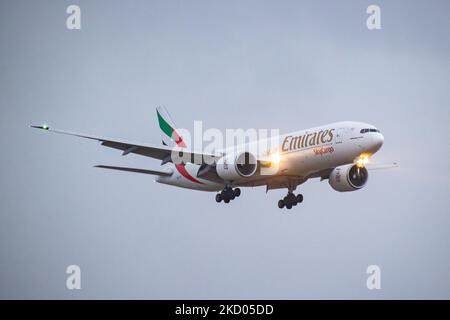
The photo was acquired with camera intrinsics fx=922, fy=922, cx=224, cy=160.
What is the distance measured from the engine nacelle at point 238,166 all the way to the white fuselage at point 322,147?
0.92 metres

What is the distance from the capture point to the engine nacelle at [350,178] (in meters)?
55.9

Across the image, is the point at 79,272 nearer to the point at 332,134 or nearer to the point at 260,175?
the point at 260,175

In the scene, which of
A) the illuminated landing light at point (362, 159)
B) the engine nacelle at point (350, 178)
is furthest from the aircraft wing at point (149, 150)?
the illuminated landing light at point (362, 159)

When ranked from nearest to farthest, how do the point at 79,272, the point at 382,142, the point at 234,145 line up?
the point at 382,142, the point at 234,145, the point at 79,272

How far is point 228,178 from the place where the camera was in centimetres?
5534

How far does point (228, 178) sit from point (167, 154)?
4.07 meters

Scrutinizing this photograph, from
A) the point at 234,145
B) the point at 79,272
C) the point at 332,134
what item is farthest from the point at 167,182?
the point at 332,134

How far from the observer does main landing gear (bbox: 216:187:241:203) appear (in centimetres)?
5653

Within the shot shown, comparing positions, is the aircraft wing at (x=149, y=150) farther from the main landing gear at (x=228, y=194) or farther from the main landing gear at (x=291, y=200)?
the main landing gear at (x=291, y=200)

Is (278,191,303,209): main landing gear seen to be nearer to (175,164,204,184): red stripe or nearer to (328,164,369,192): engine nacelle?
(328,164,369,192): engine nacelle

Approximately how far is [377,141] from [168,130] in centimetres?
1974

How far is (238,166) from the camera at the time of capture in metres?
54.6

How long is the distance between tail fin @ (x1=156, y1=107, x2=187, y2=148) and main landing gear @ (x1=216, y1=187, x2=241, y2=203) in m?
8.73
